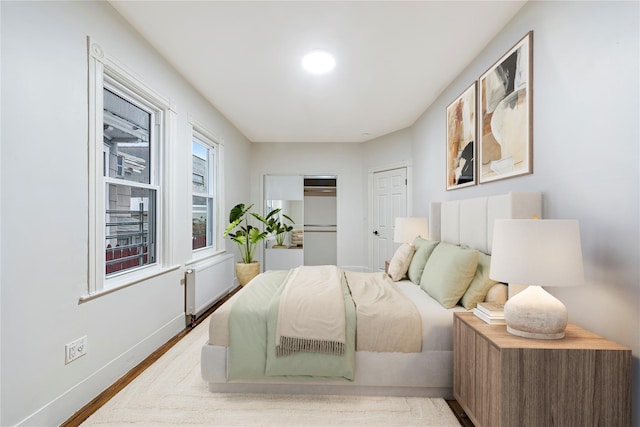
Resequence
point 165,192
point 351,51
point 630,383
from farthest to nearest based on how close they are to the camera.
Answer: point 165,192
point 351,51
point 630,383

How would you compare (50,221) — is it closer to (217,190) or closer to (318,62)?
(318,62)

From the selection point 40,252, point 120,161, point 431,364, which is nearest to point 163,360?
point 40,252

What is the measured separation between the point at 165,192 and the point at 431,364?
256cm

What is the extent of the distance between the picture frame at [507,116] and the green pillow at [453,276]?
65 centimetres

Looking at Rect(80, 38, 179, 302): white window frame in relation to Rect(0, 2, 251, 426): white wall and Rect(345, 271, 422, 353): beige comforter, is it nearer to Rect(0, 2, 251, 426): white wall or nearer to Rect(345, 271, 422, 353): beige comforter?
Rect(0, 2, 251, 426): white wall

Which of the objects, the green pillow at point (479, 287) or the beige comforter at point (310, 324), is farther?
the green pillow at point (479, 287)

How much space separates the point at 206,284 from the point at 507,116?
330cm

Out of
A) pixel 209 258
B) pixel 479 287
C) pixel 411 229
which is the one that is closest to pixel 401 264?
pixel 411 229

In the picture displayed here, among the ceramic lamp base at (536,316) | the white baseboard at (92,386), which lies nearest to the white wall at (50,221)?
the white baseboard at (92,386)

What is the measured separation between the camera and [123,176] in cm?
243

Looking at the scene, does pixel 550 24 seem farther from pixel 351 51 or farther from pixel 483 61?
pixel 351 51

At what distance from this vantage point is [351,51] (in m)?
2.66

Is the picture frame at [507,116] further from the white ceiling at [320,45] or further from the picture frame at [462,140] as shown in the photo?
the white ceiling at [320,45]

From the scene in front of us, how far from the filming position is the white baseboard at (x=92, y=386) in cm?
166
